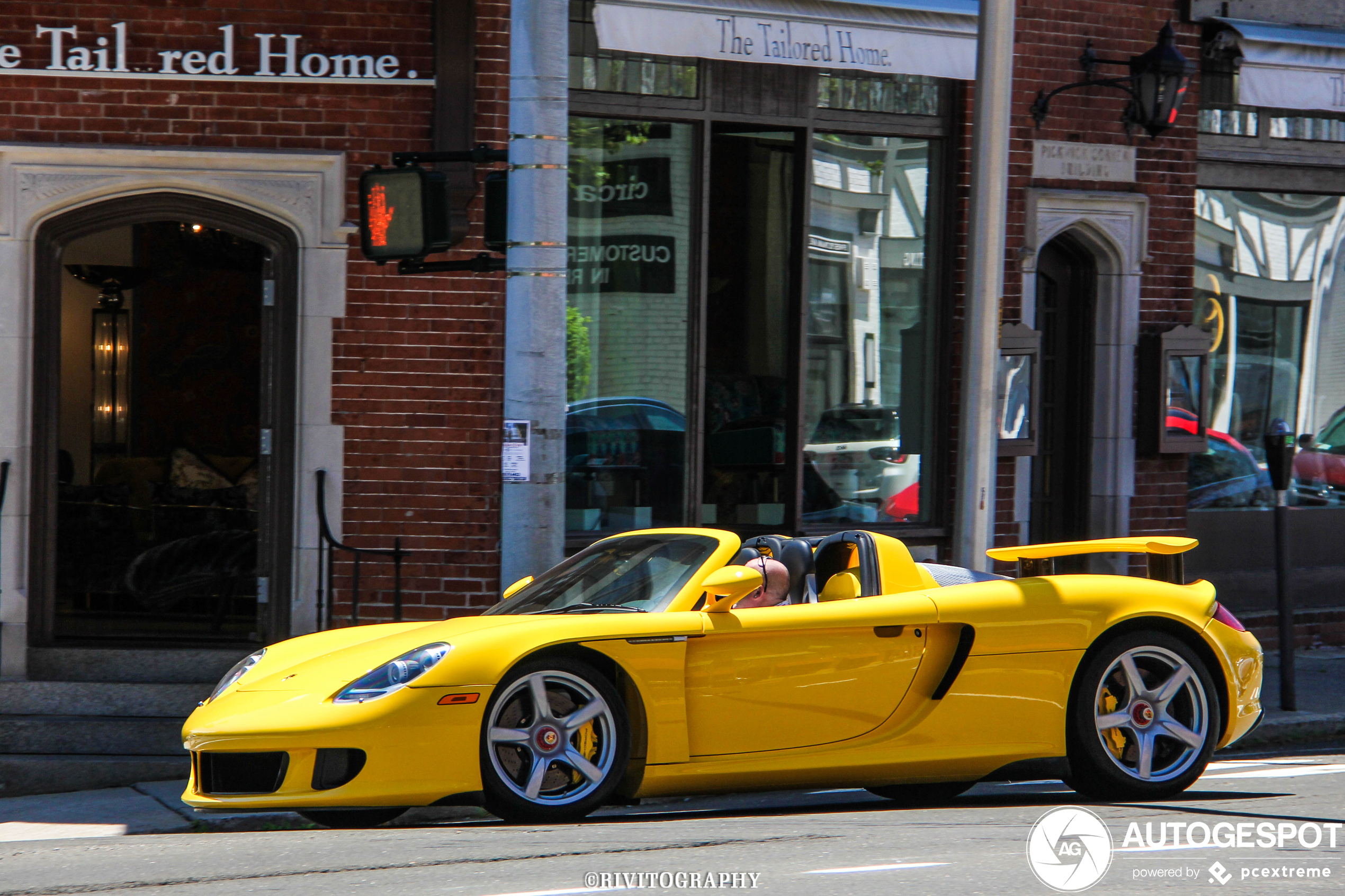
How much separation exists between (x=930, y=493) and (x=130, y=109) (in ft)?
19.7

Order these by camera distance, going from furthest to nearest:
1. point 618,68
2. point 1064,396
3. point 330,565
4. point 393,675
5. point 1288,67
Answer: point 1064,396 < point 1288,67 < point 618,68 < point 330,565 < point 393,675

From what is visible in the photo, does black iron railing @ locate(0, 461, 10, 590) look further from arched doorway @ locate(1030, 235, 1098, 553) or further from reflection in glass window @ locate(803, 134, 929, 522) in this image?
arched doorway @ locate(1030, 235, 1098, 553)

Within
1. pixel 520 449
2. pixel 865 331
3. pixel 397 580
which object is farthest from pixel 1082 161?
pixel 520 449

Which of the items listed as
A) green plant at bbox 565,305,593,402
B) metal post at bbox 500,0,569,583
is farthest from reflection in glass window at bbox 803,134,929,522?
metal post at bbox 500,0,569,583

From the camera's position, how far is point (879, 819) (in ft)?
18.4

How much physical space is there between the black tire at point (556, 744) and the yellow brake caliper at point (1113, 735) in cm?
198

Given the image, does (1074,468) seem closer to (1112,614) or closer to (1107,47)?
(1107,47)

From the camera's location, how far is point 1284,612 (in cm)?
923

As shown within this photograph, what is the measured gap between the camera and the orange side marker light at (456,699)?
514 cm

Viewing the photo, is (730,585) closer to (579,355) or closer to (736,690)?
(736,690)

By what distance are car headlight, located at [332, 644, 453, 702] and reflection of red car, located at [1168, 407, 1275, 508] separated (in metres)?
7.94

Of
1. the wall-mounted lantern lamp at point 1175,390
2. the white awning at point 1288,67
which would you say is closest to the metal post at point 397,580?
the wall-mounted lantern lamp at point 1175,390

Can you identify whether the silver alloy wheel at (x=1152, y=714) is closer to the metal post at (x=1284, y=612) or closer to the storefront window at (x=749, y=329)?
the metal post at (x=1284, y=612)

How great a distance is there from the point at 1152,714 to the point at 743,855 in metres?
2.13
